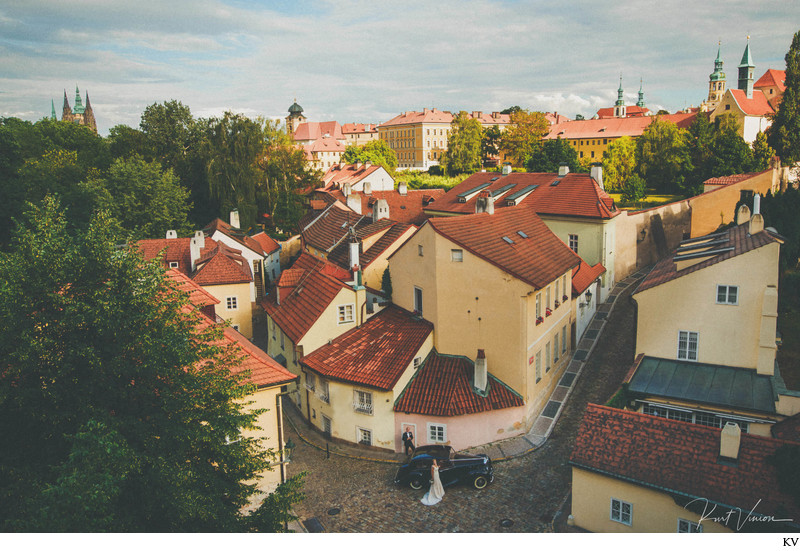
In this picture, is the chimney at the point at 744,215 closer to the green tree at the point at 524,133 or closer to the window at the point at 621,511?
the window at the point at 621,511

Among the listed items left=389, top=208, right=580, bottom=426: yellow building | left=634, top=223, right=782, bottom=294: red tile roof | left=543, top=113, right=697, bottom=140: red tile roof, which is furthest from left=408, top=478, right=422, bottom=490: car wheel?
left=543, top=113, right=697, bottom=140: red tile roof

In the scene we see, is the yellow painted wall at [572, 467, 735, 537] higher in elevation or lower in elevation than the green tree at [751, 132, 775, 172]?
lower

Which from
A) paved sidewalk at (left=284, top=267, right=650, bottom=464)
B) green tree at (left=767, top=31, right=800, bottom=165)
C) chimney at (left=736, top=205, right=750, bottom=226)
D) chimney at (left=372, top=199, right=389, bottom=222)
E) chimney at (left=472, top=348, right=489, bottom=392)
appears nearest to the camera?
paved sidewalk at (left=284, top=267, right=650, bottom=464)

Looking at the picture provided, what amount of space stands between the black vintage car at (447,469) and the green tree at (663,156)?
46419 mm

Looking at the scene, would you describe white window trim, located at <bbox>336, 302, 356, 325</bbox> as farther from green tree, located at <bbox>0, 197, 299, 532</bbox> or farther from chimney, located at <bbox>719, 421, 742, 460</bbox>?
chimney, located at <bbox>719, 421, 742, 460</bbox>

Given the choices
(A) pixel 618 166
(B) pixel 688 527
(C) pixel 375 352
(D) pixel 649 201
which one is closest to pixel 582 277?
(C) pixel 375 352

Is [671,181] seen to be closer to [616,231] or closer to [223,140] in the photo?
[616,231]

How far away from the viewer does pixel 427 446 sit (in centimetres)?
1791

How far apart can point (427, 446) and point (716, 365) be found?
33.0 ft

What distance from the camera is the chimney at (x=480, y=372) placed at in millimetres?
19688

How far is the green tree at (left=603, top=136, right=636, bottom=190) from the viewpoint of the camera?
187 ft

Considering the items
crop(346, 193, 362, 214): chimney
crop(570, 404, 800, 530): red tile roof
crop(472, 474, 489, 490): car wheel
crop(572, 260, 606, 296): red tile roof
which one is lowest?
crop(472, 474, 489, 490): car wheel

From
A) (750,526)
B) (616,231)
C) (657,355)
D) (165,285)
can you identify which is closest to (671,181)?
(616,231)

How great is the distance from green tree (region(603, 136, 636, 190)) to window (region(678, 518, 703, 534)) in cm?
4906
